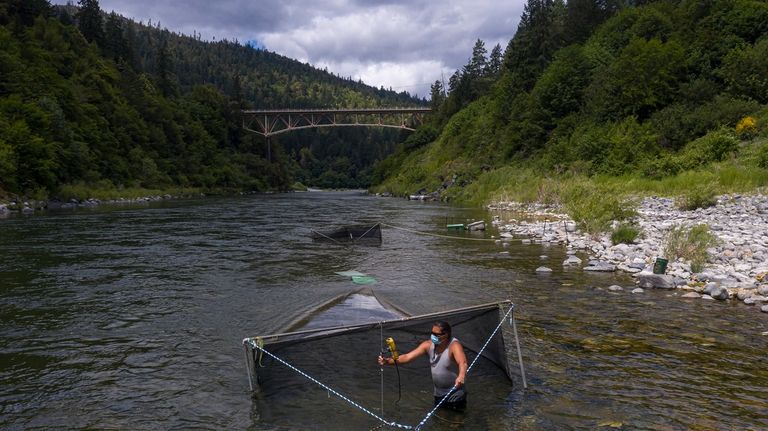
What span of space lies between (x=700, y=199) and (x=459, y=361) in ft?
68.1

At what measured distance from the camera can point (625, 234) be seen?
54.7 feet

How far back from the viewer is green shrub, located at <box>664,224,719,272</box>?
1304cm

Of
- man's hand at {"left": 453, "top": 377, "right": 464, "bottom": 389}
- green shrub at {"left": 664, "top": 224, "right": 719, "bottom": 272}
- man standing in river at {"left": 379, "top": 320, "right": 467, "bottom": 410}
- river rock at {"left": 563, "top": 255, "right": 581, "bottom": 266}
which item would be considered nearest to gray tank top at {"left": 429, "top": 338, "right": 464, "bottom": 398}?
man standing in river at {"left": 379, "top": 320, "right": 467, "bottom": 410}

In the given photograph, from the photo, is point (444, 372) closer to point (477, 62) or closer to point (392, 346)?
point (392, 346)

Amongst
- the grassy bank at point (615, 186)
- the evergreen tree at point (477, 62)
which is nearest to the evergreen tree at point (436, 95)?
the evergreen tree at point (477, 62)

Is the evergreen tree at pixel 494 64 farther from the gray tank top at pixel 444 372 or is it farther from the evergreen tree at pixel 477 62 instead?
the gray tank top at pixel 444 372

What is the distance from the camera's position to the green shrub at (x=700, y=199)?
21938 mm

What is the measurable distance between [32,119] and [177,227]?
30264 millimetres

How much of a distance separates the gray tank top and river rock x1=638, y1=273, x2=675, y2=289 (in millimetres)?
7898

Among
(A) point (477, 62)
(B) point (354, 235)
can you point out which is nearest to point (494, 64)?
(A) point (477, 62)

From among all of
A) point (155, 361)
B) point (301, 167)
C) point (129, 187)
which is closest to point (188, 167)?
point (129, 187)

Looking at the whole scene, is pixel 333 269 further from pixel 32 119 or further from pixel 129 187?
pixel 129 187

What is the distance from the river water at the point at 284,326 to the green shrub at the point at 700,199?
27.2 ft

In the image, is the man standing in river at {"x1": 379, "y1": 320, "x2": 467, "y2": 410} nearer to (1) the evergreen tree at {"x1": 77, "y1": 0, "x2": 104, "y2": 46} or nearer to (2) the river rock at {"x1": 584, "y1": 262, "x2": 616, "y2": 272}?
(2) the river rock at {"x1": 584, "y1": 262, "x2": 616, "y2": 272}
